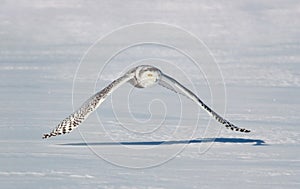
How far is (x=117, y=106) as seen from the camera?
130 ft

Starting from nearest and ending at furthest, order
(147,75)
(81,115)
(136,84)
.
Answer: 1. (81,115)
2. (147,75)
3. (136,84)

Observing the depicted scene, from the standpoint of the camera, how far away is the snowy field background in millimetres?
27844

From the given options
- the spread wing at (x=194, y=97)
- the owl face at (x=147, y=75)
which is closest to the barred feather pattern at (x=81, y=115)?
the owl face at (x=147, y=75)

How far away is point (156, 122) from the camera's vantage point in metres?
36.0

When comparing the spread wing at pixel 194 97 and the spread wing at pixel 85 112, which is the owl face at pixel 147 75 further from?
the spread wing at pixel 85 112

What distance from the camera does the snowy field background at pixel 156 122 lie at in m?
27.8

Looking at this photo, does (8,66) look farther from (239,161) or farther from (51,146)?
(239,161)

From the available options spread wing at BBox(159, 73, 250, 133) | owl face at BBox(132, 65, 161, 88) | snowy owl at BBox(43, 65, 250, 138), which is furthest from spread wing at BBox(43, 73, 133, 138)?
spread wing at BBox(159, 73, 250, 133)

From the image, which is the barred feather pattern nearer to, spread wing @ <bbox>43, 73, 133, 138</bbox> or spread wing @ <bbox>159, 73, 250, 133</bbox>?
spread wing @ <bbox>43, 73, 133, 138</bbox>

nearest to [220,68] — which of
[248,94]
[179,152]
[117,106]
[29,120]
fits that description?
[248,94]

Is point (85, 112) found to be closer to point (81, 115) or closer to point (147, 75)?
point (81, 115)

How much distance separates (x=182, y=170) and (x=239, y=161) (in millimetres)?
1895

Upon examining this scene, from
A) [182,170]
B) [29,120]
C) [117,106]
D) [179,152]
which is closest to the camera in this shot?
[182,170]

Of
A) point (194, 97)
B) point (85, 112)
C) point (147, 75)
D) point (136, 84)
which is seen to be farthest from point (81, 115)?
point (194, 97)
